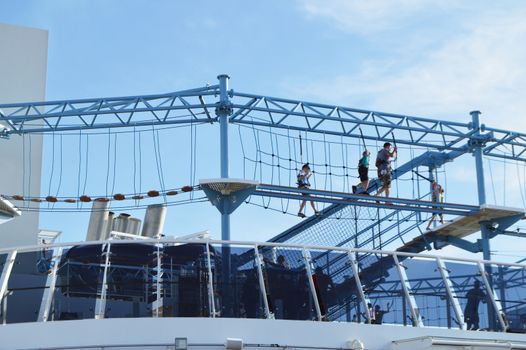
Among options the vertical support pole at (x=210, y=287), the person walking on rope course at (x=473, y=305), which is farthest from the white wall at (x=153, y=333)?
the person walking on rope course at (x=473, y=305)

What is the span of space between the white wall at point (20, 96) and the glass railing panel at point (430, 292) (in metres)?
16.0

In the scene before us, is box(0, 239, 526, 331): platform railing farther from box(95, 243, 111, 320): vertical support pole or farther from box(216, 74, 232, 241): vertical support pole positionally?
box(216, 74, 232, 241): vertical support pole

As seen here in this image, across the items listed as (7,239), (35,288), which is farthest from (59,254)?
(7,239)

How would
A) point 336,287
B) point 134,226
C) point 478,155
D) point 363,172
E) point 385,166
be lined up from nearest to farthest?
point 336,287
point 134,226
point 385,166
point 363,172
point 478,155

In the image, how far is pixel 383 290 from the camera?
16109 mm

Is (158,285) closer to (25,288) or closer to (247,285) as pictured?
(247,285)

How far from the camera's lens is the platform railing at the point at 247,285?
1441cm

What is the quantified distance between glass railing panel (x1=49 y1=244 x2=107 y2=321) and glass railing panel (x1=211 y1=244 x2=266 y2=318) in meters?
1.80

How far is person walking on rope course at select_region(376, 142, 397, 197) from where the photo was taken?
2864 centimetres

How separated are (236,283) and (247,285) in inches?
7.2

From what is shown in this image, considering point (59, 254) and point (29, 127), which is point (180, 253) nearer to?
point (59, 254)

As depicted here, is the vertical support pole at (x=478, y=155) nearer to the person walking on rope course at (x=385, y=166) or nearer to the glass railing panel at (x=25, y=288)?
the person walking on rope course at (x=385, y=166)

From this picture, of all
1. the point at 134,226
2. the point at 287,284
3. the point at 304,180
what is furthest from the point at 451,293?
the point at 134,226

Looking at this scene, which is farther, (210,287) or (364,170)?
(364,170)
